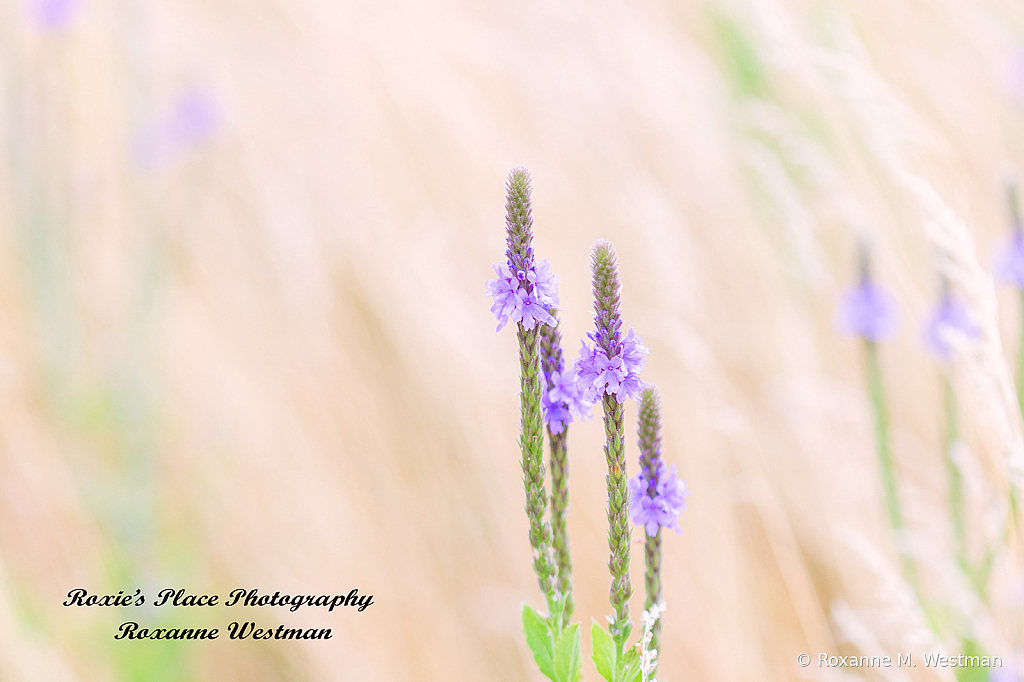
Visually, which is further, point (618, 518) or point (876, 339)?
point (876, 339)

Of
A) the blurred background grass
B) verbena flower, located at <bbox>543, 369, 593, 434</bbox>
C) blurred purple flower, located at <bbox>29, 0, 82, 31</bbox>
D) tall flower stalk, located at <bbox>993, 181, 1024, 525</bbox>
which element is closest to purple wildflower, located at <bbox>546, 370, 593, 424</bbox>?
verbena flower, located at <bbox>543, 369, 593, 434</bbox>

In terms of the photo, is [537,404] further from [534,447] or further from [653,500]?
[653,500]

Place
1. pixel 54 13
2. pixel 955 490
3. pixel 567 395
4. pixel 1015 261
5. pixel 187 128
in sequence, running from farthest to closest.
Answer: pixel 187 128 → pixel 54 13 → pixel 955 490 → pixel 1015 261 → pixel 567 395

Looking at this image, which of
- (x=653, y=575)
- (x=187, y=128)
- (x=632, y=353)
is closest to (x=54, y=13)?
(x=187, y=128)

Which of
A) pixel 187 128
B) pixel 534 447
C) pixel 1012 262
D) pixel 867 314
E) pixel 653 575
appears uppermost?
pixel 187 128

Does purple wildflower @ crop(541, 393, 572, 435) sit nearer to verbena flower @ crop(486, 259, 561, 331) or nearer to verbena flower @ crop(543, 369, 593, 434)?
verbena flower @ crop(543, 369, 593, 434)

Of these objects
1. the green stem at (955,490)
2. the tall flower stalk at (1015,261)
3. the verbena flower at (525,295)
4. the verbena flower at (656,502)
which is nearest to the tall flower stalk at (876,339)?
the green stem at (955,490)

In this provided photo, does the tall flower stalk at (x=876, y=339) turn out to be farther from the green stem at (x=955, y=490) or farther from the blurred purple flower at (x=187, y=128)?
the blurred purple flower at (x=187, y=128)
